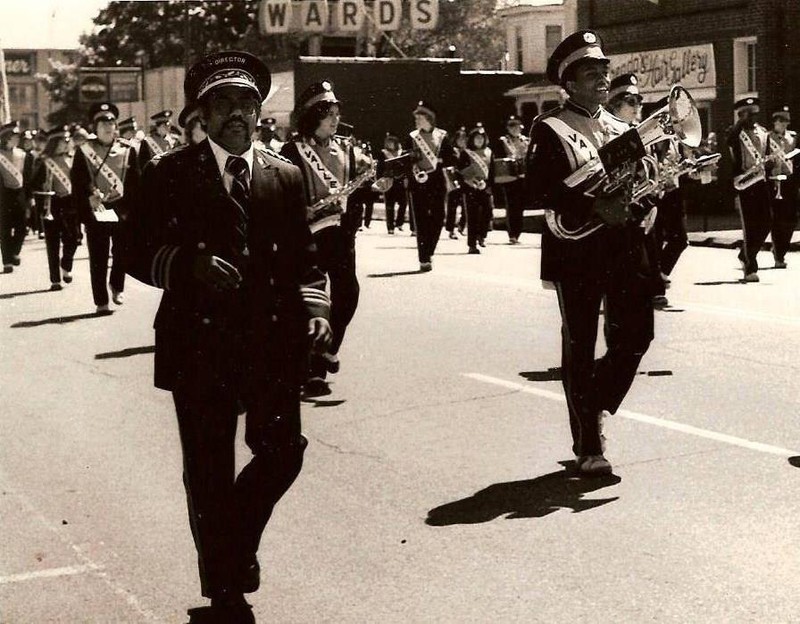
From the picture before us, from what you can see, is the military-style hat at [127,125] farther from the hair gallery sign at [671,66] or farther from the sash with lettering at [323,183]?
the hair gallery sign at [671,66]

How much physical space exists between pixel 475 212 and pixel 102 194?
362 inches

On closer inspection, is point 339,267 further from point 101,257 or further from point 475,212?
point 475,212

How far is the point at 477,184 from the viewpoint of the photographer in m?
26.3

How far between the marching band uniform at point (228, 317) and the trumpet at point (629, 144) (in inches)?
94.7

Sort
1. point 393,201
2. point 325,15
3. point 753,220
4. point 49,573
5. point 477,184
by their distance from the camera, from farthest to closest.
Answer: point 325,15, point 393,201, point 477,184, point 753,220, point 49,573

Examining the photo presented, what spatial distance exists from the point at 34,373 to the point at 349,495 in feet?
16.9

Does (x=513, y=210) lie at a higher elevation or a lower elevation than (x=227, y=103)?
lower

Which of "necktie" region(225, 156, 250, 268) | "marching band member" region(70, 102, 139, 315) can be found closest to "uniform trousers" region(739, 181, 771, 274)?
"marching band member" region(70, 102, 139, 315)

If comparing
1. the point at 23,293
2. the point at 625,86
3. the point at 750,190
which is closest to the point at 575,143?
the point at 625,86

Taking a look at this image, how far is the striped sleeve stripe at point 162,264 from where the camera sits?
541 centimetres

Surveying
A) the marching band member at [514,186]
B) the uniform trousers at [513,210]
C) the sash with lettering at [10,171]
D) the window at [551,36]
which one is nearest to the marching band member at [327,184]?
the sash with lettering at [10,171]

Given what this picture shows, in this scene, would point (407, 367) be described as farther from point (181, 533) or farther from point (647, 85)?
point (647, 85)

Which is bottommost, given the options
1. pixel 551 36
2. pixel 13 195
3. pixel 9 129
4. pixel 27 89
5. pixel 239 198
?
pixel 13 195

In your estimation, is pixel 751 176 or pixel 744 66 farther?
pixel 744 66
